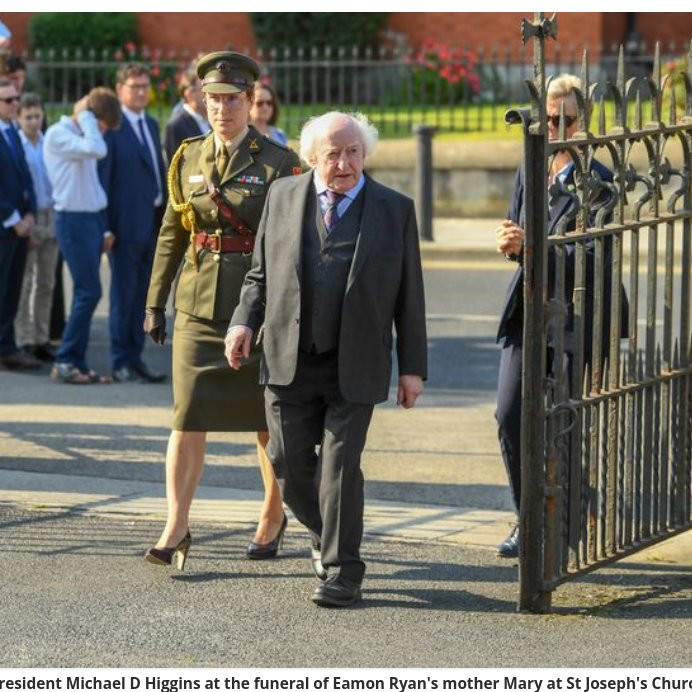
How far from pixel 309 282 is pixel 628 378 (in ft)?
4.13

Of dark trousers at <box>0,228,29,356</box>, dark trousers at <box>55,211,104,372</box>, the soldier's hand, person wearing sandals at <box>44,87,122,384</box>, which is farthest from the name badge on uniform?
dark trousers at <box>0,228,29,356</box>

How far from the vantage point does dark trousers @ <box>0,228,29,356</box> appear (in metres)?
11.5

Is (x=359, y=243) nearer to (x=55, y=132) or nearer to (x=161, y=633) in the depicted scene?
(x=161, y=633)

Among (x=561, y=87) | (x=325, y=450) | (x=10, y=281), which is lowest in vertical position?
Result: (x=325, y=450)

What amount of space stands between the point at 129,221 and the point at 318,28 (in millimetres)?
17934

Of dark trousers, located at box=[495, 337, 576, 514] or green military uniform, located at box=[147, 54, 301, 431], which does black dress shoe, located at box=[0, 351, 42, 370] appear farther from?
dark trousers, located at box=[495, 337, 576, 514]

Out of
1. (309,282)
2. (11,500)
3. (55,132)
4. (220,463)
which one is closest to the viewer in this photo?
(309,282)

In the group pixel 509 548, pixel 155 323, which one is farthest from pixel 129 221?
pixel 509 548

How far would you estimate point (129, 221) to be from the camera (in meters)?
11.4

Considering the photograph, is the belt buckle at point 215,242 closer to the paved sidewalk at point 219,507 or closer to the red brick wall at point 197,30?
the paved sidewalk at point 219,507

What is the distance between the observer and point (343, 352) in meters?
6.37

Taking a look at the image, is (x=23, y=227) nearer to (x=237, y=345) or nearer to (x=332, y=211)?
(x=237, y=345)

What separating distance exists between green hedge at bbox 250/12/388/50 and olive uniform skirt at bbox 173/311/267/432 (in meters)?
22.0

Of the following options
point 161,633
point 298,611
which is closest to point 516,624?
point 298,611
